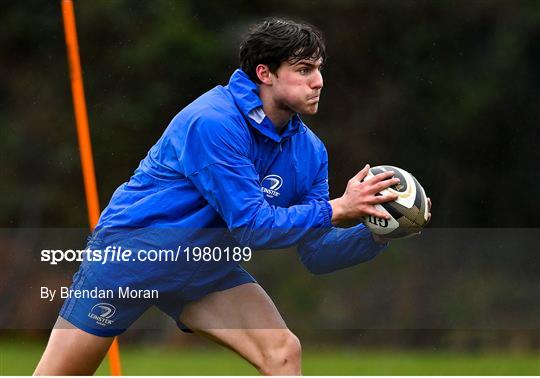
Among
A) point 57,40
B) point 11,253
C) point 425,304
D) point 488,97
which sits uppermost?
point 57,40

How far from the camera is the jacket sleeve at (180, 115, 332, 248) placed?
3.50 meters

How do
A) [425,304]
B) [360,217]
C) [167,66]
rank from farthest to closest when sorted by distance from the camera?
[167,66] → [425,304] → [360,217]

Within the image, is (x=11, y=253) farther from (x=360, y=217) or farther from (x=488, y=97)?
(x=360, y=217)

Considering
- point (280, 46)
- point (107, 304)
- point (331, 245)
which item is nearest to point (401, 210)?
point (331, 245)

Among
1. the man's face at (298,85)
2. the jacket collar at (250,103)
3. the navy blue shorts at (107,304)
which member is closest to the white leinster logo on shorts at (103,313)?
the navy blue shorts at (107,304)

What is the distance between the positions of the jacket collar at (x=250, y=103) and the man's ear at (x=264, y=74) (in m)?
0.03

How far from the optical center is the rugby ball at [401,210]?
3611mm

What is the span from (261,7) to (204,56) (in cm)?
103

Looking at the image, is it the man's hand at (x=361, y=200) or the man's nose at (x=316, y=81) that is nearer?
the man's hand at (x=361, y=200)

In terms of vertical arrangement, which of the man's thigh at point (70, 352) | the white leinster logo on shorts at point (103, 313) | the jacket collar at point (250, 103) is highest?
the jacket collar at point (250, 103)

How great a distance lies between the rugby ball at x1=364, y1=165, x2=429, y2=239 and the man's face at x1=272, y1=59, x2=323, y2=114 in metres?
0.33

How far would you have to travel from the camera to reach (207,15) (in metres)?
12.1

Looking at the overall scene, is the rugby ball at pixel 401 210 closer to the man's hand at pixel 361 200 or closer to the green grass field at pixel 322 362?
the man's hand at pixel 361 200

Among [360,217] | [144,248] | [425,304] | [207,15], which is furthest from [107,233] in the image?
[207,15]
